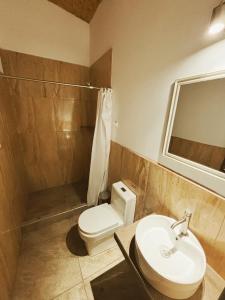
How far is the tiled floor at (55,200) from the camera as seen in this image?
1940mm

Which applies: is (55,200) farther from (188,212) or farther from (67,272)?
(188,212)

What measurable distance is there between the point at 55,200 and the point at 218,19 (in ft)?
8.49

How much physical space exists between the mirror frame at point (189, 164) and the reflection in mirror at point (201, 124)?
24 mm

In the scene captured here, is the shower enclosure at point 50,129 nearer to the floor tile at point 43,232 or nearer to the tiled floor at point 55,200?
the tiled floor at point 55,200

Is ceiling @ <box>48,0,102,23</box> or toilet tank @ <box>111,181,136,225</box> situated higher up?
ceiling @ <box>48,0,102,23</box>

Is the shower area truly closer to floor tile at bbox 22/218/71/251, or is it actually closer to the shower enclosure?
the shower enclosure

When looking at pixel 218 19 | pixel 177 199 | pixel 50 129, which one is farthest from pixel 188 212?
pixel 50 129

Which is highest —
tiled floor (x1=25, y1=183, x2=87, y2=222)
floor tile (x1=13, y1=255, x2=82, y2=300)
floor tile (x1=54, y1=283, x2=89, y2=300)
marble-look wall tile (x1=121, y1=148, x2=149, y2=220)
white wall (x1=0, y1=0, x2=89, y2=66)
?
white wall (x1=0, y1=0, x2=89, y2=66)

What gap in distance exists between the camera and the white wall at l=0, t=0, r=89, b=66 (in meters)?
1.68

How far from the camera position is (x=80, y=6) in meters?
1.82

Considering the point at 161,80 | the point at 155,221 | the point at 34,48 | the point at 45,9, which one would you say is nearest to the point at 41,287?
the point at 155,221

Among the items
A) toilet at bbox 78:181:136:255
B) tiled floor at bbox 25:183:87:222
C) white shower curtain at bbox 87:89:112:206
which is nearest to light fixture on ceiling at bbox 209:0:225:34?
white shower curtain at bbox 87:89:112:206

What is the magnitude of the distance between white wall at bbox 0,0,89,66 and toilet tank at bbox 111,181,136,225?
209cm

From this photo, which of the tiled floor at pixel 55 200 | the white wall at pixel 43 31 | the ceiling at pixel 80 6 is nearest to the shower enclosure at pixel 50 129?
the tiled floor at pixel 55 200
